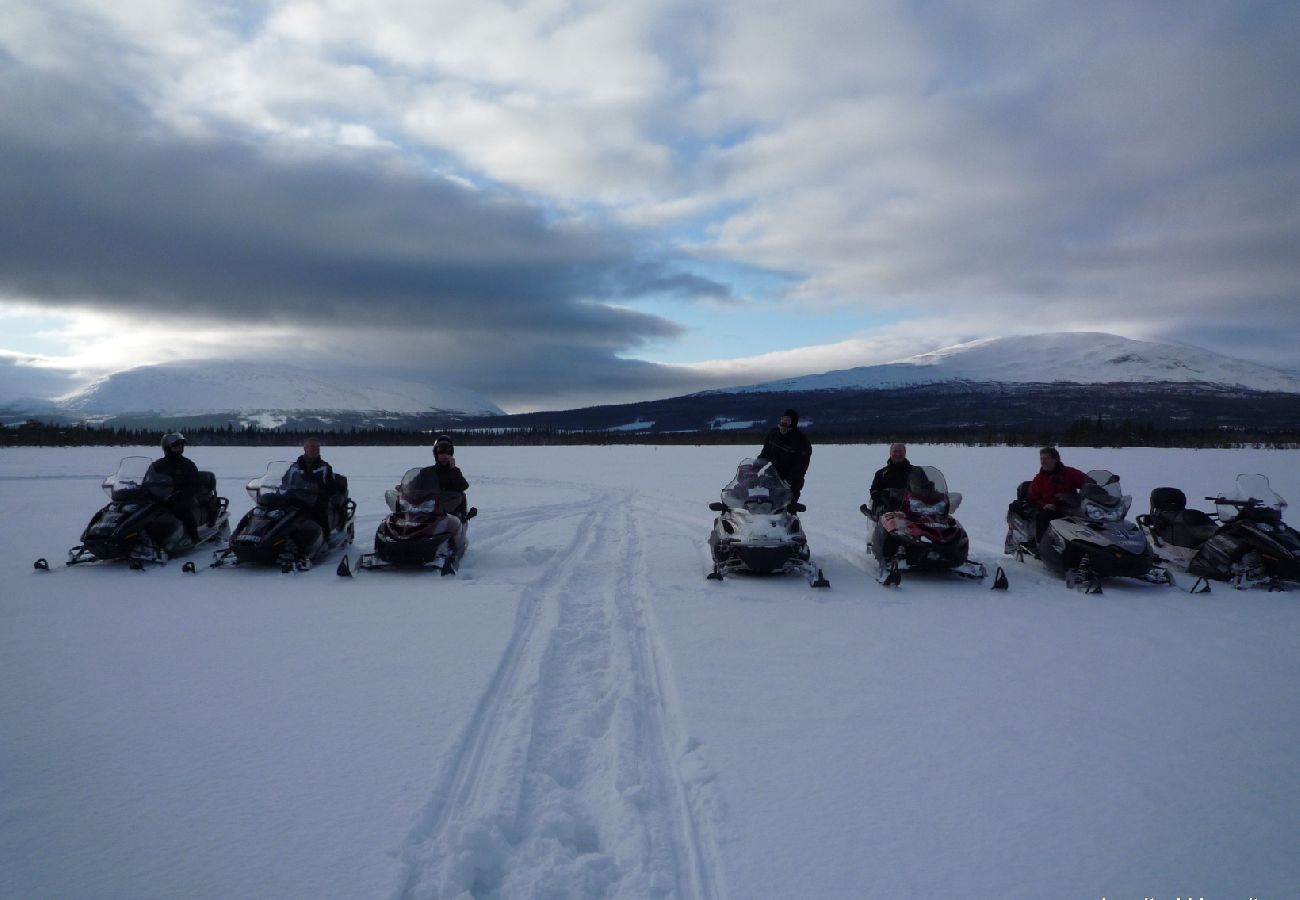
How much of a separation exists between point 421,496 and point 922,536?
6.29m

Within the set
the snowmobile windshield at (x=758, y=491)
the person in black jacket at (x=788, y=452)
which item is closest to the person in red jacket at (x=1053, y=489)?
the person in black jacket at (x=788, y=452)

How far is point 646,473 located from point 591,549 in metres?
18.7

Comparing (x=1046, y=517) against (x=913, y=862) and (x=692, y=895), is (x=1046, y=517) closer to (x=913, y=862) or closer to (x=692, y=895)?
(x=913, y=862)

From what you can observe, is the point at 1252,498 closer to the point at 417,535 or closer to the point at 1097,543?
the point at 1097,543

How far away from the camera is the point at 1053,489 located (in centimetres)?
965

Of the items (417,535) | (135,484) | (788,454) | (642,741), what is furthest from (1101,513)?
(135,484)

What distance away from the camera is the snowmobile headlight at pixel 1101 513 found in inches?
344

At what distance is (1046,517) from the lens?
950cm

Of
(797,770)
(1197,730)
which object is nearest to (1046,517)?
(1197,730)

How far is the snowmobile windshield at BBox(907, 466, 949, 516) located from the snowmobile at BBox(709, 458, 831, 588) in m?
1.40

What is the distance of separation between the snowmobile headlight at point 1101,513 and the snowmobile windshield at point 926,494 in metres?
1.61

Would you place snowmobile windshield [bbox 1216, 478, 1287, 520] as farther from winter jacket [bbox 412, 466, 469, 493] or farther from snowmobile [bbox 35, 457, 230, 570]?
snowmobile [bbox 35, 457, 230, 570]

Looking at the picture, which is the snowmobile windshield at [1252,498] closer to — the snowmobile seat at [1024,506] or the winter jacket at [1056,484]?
the winter jacket at [1056,484]

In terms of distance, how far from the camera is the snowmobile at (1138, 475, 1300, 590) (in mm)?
8453
